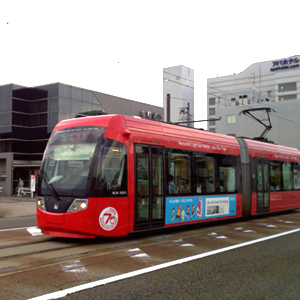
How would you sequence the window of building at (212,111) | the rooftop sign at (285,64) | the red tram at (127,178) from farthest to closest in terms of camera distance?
the window of building at (212,111) → the rooftop sign at (285,64) → the red tram at (127,178)

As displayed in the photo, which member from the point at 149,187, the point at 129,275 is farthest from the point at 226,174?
the point at 129,275

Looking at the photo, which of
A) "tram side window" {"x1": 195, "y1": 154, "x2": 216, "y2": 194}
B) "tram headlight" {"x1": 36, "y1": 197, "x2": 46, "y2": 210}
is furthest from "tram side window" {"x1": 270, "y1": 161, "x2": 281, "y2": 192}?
"tram headlight" {"x1": 36, "y1": 197, "x2": 46, "y2": 210}

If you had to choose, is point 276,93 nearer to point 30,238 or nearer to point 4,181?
point 4,181

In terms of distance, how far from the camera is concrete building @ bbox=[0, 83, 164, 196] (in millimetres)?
36344

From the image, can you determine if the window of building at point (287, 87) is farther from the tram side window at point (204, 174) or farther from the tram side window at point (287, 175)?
the tram side window at point (204, 174)

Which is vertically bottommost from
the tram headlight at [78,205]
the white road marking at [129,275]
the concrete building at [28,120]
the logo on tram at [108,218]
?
the white road marking at [129,275]

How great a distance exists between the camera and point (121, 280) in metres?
5.71

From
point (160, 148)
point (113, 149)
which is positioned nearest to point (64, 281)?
point (113, 149)

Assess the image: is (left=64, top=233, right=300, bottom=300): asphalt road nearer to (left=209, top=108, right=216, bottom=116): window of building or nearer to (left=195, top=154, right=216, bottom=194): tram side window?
(left=195, top=154, right=216, bottom=194): tram side window

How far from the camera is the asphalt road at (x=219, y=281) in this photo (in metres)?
5.09

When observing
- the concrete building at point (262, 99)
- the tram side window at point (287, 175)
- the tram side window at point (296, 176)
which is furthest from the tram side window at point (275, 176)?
the concrete building at point (262, 99)

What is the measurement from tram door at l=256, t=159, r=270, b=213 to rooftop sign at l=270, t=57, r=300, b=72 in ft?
253

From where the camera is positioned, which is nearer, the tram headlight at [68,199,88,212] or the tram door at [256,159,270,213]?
the tram headlight at [68,199,88,212]

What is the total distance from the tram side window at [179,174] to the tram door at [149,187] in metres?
0.39
